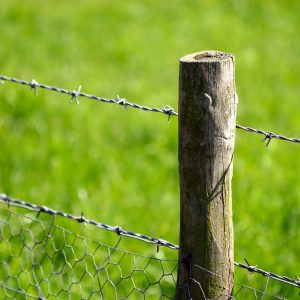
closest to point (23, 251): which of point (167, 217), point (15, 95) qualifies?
point (167, 217)

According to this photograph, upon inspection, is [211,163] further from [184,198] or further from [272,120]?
[272,120]

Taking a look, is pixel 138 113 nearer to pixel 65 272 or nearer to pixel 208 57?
pixel 65 272

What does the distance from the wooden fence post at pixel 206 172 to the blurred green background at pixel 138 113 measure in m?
1.27

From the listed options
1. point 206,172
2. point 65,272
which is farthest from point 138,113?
point 206,172

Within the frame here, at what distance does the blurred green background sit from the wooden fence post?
127cm

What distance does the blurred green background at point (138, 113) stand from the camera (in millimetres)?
4348

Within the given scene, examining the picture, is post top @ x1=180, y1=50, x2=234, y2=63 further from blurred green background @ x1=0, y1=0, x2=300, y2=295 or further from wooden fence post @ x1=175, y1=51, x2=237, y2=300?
blurred green background @ x1=0, y1=0, x2=300, y2=295

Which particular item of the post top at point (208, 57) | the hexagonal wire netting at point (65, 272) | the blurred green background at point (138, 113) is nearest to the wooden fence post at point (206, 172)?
the post top at point (208, 57)

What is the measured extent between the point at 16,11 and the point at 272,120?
4650 mm

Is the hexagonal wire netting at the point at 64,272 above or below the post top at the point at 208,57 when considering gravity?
below

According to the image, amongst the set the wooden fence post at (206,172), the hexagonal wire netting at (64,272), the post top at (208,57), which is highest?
the post top at (208,57)

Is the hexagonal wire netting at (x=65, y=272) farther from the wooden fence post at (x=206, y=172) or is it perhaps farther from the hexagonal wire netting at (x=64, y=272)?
the wooden fence post at (x=206, y=172)

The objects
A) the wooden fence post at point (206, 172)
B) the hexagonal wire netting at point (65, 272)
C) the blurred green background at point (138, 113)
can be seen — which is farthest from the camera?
the blurred green background at point (138, 113)

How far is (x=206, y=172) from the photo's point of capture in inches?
81.8
